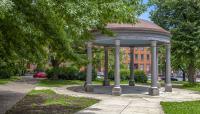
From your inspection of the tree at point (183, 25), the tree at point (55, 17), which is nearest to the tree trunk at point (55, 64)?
the tree at point (183, 25)

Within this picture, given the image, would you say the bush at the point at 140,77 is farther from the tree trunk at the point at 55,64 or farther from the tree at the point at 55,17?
the tree at the point at 55,17

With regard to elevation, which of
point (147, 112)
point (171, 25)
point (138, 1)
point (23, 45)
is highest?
point (171, 25)

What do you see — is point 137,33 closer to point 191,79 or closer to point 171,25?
point 171,25

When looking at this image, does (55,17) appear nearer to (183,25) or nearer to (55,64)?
(183,25)

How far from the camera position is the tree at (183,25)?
37.3 metres

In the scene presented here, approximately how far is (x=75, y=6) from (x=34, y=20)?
1.24 m

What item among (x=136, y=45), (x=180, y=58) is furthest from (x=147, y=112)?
(x=180, y=58)

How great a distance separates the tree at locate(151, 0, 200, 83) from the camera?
37.3 m

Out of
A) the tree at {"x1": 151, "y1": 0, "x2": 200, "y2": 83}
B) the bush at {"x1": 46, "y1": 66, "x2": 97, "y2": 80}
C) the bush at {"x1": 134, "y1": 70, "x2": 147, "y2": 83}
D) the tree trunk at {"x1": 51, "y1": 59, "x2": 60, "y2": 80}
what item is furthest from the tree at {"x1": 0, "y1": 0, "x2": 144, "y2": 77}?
the bush at {"x1": 46, "y1": 66, "x2": 97, "y2": 80}

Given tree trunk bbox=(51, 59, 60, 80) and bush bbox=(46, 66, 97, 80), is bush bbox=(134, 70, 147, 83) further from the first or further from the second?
tree trunk bbox=(51, 59, 60, 80)

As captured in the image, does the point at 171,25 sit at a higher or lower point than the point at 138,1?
higher

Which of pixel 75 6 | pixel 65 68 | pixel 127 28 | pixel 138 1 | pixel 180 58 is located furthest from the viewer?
pixel 65 68

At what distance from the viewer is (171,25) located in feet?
132

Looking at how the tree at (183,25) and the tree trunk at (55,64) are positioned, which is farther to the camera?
the tree trunk at (55,64)
